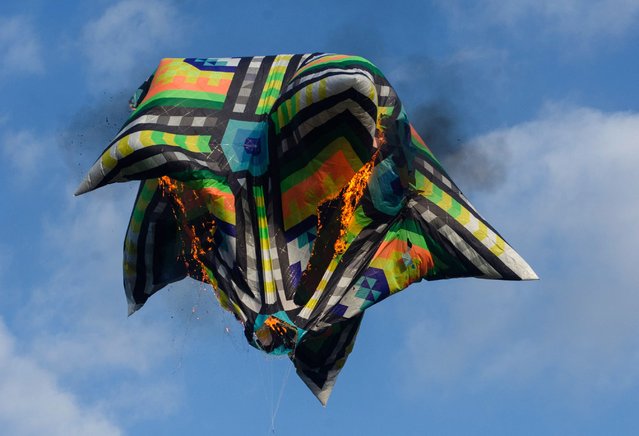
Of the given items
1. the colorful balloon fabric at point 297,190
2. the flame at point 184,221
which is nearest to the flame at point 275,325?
the colorful balloon fabric at point 297,190

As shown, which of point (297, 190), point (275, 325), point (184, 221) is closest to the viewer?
point (275, 325)

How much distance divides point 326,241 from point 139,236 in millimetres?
4489

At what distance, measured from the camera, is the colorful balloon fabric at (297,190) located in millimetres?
27531

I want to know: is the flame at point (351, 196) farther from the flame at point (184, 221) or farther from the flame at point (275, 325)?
the flame at point (184, 221)

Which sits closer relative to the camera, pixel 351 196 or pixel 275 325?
pixel 275 325

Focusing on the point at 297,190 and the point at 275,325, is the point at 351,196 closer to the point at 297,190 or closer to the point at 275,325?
the point at 297,190

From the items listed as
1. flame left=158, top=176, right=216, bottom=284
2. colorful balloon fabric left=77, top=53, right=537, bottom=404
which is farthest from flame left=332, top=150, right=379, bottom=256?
flame left=158, top=176, right=216, bottom=284

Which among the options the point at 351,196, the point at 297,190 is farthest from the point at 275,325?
the point at 351,196

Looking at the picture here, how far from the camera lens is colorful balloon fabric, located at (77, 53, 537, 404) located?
27.5 meters

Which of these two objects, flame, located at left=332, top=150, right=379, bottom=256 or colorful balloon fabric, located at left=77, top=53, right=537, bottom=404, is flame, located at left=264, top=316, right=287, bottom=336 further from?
flame, located at left=332, top=150, right=379, bottom=256

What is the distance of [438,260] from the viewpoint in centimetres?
2941

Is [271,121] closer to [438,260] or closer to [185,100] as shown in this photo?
[185,100]

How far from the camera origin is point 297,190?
2816cm

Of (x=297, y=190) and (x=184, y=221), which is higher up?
(x=297, y=190)
